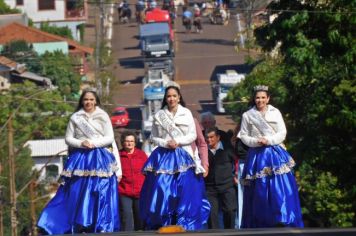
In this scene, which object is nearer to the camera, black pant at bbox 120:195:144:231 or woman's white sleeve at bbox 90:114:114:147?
woman's white sleeve at bbox 90:114:114:147

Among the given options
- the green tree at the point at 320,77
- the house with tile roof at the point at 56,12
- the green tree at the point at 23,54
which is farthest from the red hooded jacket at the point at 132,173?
the house with tile roof at the point at 56,12

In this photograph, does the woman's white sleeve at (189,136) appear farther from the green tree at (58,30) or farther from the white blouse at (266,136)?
the green tree at (58,30)

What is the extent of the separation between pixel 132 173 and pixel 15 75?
1945 inches

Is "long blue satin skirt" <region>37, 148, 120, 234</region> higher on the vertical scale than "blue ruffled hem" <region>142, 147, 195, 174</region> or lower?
lower

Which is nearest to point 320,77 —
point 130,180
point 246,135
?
point 130,180

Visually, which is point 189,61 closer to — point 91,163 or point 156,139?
point 156,139

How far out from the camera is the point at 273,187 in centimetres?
1330

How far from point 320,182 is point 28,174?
19350 millimetres

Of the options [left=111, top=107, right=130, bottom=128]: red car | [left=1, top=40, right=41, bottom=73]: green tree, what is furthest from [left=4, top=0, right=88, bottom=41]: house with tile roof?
[left=111, top=107, right=130, bottom=128]: red car

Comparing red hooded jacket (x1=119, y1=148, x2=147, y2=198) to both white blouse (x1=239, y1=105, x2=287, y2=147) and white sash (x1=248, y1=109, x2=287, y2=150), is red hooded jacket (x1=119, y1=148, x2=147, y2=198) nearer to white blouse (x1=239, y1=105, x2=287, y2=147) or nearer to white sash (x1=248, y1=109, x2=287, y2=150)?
white blouse (x1=239, y1=105, x2=287, y2=147)

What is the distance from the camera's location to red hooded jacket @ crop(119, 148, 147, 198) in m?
14.2

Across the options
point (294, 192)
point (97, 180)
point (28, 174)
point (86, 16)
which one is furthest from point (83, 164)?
point (86, 16)

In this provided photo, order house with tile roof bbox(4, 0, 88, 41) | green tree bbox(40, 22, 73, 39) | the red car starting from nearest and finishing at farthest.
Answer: the red car < green tree bbox(40, 22, 73, 39) < house with tile roof bbox(4, 0, 88, 41)

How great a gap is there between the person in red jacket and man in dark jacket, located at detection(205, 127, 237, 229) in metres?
0.78
